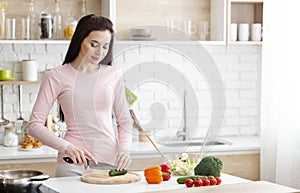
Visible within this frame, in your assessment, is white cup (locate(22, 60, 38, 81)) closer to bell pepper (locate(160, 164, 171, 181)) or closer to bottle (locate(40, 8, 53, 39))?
bottle (locate(40, 8, 53, 39))

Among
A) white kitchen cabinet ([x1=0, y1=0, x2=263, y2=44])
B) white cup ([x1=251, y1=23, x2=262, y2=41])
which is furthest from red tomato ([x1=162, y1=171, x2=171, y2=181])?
white cup ([x1=251, y1=23, x2=262, y2=41])

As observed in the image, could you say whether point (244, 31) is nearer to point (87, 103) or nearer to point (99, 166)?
point (87, 103)

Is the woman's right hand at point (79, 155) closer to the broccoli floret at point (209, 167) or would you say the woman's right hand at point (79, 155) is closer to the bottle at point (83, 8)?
the broccoli floret at point (209, 167)

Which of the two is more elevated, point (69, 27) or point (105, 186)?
point (69, 27)

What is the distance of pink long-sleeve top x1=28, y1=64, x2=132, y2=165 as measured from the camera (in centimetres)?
315

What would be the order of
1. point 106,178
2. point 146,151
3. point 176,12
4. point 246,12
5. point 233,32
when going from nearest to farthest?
point 146,151
point 106,178
point 233,32
point 176,12
point 246,12

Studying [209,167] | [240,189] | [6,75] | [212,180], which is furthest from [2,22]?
[240,189]

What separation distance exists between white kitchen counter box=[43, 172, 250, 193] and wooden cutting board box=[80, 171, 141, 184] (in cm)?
2

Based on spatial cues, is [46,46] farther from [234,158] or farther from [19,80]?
[234,158]

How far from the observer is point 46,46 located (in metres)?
4.80

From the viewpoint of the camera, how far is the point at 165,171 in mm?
3178

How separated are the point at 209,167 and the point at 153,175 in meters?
0.29

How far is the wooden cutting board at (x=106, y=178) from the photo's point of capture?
3.02 meters

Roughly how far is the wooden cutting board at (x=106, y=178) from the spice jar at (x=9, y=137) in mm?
1545
